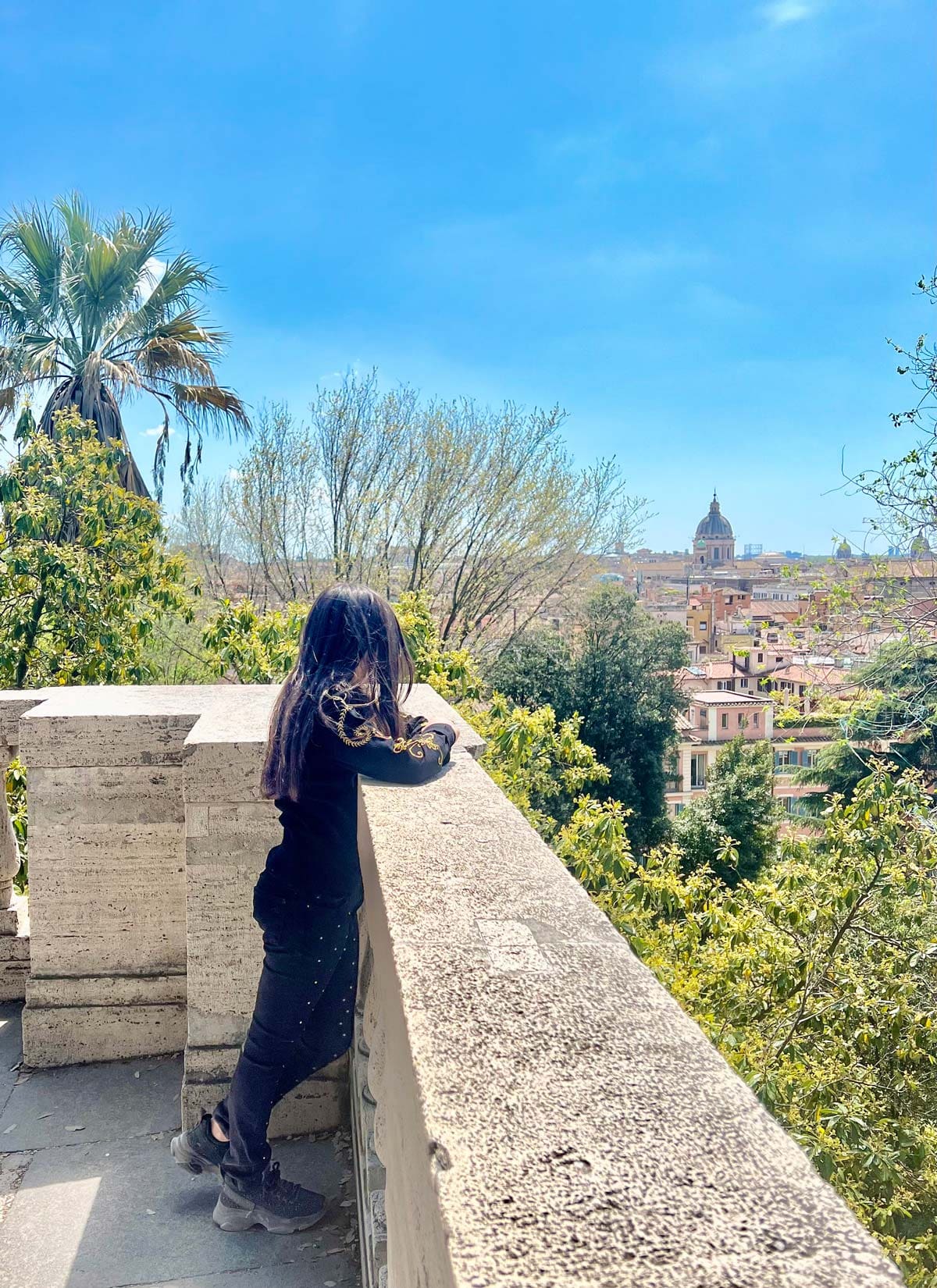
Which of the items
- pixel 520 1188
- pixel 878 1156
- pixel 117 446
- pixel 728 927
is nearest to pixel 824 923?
pixel 728 927

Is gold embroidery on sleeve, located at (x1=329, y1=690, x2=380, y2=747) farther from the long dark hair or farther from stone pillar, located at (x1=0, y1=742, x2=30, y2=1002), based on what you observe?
stone pillar, located at (x1=0, y1=742, x2=30, y2=1002)

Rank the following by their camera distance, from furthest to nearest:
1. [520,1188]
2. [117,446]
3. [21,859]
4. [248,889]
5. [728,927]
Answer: [117,446]
[728,927]
[21,859]
[248,889]
[520,1188]

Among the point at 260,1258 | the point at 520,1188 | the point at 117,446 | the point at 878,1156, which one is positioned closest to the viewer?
the point at 520,1188

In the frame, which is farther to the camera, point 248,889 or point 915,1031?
point 915,1031

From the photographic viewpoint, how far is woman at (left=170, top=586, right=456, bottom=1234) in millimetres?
1920

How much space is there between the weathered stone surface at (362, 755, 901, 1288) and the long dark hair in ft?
1.85

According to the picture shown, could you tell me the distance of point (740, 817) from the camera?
20469mm

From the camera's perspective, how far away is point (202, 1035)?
7.78 feet

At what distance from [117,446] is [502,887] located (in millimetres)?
6928

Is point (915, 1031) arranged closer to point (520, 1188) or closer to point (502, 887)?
point (502, 887)

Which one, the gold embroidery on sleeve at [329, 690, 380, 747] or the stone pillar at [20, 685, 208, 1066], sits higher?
the gold embroidery on sleeve at [329, 690, 380, 747]

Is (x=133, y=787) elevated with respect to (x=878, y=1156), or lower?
elevated

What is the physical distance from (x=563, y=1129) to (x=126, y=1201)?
182 cm

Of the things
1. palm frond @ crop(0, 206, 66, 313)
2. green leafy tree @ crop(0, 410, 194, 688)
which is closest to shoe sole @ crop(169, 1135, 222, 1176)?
green leafy tree @ crop(0, 410, 194, 688)
